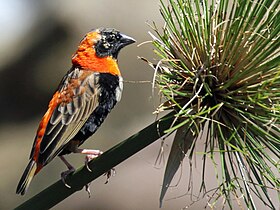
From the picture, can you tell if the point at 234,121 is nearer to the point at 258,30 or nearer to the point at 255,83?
the point at 255,83

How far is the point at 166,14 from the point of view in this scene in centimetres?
253

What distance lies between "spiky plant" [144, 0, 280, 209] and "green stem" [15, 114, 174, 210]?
0.19ft

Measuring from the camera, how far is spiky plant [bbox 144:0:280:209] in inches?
91.1

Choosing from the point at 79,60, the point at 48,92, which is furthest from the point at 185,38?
the point at 48,92

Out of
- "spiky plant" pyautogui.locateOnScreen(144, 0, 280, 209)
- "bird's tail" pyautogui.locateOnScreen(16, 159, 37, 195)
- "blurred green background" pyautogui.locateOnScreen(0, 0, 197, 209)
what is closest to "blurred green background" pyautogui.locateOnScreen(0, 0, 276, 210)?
"blurred green background" pyautogui.locateOnScreen(0, 0, 197, 209)

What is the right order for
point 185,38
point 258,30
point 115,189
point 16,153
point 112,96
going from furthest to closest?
point 16,153 < point 115,189 < point 112,96 < point 185,38 < point 258,30

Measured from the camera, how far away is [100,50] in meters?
4.03

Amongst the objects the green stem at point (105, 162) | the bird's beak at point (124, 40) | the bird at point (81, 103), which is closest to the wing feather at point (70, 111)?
the bird at point (81, 103)

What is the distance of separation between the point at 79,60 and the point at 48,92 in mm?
6784

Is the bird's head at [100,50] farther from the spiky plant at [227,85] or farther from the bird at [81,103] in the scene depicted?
the spiky plant at [227,85]

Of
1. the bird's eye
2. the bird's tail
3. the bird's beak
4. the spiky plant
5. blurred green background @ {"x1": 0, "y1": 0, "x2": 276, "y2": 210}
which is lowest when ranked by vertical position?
blurred green background @ {"x1": 0, "y1": 0, "x2": 276, "y2": 210}

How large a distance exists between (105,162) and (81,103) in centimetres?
145

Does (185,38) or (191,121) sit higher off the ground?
(185,38)

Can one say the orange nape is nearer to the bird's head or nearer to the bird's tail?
the bird's head
